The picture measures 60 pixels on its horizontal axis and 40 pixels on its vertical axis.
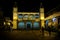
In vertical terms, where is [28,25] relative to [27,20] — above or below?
below

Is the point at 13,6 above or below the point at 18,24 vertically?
above

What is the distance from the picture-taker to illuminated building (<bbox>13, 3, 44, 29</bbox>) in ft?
194

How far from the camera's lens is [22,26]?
59406 millimetres

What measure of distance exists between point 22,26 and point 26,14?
5.64 meters

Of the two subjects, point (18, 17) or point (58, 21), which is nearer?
point (58, 21)

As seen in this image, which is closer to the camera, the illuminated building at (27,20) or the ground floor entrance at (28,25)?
the illuminated building at (27,20)

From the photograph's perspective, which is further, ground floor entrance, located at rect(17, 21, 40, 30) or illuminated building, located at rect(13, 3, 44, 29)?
ground floor entrance, located at rect(17, 21, 40, 30)

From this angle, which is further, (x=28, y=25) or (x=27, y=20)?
(x=28, y=25)

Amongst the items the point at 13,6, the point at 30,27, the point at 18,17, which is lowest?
the point at 30,27

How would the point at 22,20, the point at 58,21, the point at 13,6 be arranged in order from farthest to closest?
the point at 13,6 → the point at 22,20 → the point at 58,21

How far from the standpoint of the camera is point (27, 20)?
5941cm

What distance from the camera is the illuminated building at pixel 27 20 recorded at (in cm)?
5900

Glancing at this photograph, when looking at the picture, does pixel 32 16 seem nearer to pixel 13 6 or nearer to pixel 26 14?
pixel 26 14

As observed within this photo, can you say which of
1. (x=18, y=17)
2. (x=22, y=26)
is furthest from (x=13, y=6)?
(x=22, y=26)
